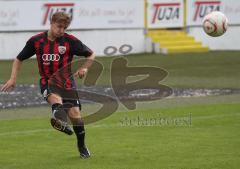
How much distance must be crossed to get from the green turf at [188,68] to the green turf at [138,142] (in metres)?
5.90

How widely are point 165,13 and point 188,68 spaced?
819cm

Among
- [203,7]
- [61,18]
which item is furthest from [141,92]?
[203,7]

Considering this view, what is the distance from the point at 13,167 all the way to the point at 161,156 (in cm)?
221

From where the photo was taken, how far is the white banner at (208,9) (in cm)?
3550

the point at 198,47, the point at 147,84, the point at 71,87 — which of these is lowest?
the point at 198,47

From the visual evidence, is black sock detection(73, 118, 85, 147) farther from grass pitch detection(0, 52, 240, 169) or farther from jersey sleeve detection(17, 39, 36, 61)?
jersey sleeve detection(17, 39, 36, 61)

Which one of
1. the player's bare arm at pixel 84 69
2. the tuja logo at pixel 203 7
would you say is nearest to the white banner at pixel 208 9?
the tuja logo at pixel 203 7

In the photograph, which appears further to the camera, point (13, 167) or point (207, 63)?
point (207, 63)

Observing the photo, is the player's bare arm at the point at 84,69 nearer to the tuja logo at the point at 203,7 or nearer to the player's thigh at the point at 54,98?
the player's thigh at the point at 54,98

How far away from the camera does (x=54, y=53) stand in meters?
11.2

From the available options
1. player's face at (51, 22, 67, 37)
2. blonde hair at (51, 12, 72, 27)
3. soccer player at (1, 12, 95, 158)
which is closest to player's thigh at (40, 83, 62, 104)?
soccer player at (1, 12, 95, 158)

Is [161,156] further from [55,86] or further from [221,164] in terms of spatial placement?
[55,86]

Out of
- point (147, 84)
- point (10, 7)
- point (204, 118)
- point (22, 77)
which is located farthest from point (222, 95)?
point (10, 7)

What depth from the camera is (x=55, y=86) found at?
11.4 metres
